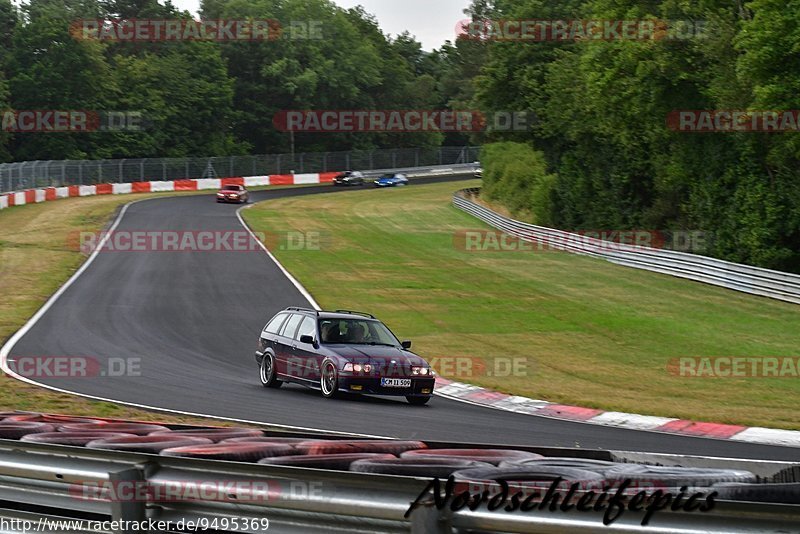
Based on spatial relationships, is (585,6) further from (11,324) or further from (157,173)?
(157,173)

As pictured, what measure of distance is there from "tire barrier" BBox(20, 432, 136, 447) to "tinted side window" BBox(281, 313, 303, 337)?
38.3ft

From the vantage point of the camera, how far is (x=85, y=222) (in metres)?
49.5

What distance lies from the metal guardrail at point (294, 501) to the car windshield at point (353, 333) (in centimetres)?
1175

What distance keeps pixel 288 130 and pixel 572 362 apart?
85212 mm

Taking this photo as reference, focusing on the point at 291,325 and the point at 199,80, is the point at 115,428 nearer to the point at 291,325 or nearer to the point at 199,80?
the point at 291,325

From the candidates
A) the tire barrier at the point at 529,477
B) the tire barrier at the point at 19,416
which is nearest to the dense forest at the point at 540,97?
the tire barrier at the point at 19,416

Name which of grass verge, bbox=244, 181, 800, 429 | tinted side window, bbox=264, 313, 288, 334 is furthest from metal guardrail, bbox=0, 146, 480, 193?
tinted side window, bbox=264, 313, 288, 334

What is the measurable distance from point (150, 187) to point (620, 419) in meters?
62.4

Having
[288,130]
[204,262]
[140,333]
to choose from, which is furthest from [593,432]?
[288,130]

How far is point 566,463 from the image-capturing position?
16.0 feet

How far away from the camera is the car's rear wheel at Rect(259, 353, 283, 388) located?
700 inches

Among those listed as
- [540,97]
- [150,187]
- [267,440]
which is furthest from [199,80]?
[267,440]

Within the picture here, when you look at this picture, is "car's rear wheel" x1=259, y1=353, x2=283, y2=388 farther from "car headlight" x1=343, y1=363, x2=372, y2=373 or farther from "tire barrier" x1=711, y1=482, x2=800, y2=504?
"tire barrier" x1=711, y1=482, x2=800, y2=504

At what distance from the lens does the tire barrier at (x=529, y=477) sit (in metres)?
3.90
